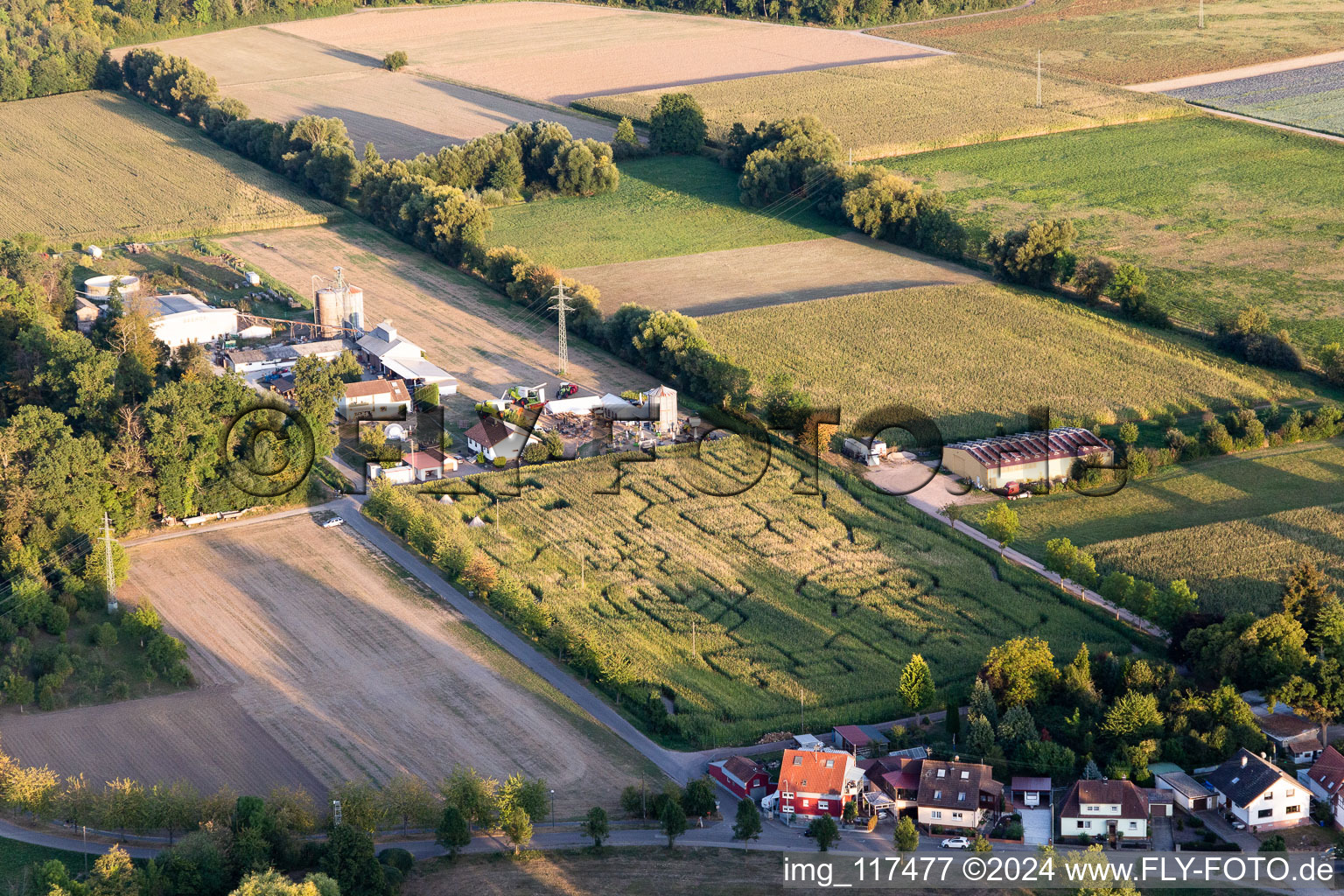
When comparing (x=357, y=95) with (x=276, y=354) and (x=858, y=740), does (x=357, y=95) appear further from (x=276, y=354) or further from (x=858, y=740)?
(x=858, y=740)

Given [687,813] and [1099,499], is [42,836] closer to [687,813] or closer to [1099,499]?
[687,813]

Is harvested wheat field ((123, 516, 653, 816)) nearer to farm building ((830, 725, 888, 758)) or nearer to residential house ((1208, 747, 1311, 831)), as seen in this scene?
farm building ((830, 725, 888, 758))

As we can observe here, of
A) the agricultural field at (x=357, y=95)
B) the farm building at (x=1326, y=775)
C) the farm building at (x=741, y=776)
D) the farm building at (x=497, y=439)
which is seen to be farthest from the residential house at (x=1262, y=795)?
the agricultural field at (x=357, y=95)

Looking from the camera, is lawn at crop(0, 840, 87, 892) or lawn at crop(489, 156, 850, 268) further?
lawn at crop(489, 156, 850, 268)

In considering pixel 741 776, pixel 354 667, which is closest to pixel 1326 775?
pixel 741 776

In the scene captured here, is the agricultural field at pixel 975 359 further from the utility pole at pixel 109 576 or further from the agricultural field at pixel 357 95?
the agricultural field at pixel 357 95

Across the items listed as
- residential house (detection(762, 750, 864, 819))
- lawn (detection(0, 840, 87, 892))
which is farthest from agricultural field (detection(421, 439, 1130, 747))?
lawn (detection(0, 840, 87, 892))
